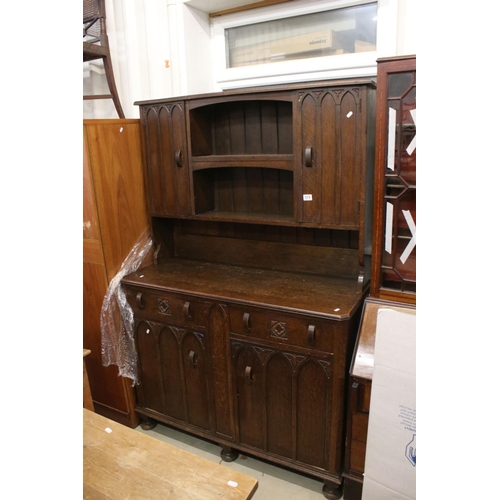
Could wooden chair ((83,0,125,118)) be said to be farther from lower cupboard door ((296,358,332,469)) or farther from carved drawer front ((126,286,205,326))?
lower cupboard door ((296,358,332,469))

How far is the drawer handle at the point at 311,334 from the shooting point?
1.70 meters

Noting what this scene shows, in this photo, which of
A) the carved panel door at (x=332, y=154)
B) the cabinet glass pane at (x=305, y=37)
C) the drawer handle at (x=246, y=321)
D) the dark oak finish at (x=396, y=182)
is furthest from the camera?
the cabinet glass pane at (x=305, y=37)

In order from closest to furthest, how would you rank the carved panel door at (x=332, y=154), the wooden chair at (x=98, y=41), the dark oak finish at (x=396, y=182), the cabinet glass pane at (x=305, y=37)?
the dark oak finish at (x=396, y=182), the carved panel door at (x=332, y=154), the cabinet glass pane at (x=305, y=37), the wooden chair at (x=98, y=41)

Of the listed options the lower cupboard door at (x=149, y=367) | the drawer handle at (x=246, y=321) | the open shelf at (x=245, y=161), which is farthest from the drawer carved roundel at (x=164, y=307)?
the open shelf at (x=245, y=161)

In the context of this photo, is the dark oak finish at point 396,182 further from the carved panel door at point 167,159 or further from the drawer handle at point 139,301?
the drawer handle at point 139,301

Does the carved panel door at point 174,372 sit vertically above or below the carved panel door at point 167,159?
below

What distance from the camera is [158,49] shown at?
2383 millimetres

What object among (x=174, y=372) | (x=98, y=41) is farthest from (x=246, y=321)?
(x=98, y=41)

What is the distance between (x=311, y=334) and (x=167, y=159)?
3.86 ft

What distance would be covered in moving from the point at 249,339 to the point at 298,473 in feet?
2.39

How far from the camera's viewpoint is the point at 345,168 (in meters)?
1.76

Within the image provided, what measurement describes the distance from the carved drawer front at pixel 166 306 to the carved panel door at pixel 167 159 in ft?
1.48

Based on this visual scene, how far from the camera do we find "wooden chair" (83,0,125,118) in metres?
2.26

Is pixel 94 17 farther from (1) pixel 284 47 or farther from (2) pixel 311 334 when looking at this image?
(2) pixel 311 334
